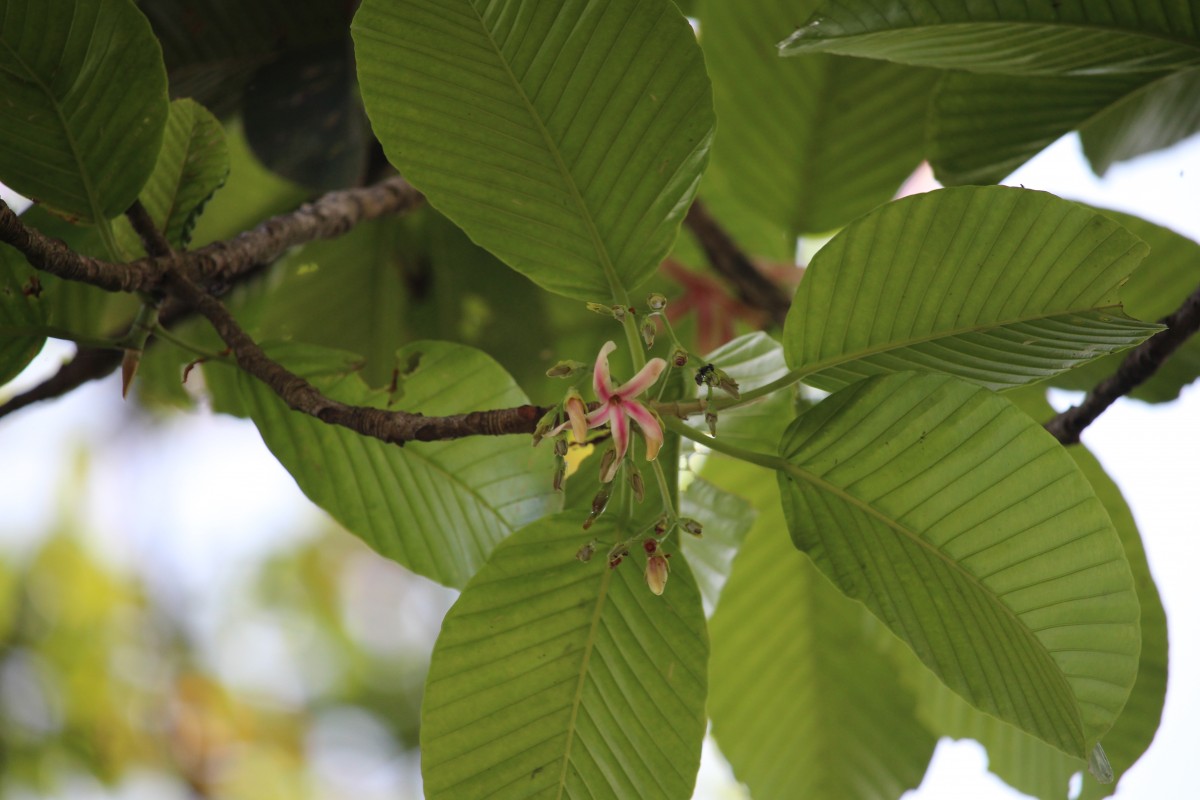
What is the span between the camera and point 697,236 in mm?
1057

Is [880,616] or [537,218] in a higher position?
[537,218]

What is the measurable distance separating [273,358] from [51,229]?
0.61ft

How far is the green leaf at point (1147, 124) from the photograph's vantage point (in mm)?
817

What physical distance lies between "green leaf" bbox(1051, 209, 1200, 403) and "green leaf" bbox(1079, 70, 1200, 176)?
83mm

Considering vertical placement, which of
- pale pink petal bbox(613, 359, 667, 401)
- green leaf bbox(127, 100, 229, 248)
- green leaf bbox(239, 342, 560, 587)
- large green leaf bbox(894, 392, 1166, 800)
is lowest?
large green leaf bbox(894, 392, 1166, 800)

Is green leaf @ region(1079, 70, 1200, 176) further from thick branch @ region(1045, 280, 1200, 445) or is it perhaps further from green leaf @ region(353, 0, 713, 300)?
green leaf @ region(353, 0, 713, 300)

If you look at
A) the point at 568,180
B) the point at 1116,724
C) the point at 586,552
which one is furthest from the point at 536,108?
the point at 1116,724

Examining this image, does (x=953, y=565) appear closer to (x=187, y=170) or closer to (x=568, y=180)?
(x=568, y=180)

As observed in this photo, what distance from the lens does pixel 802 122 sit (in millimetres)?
978

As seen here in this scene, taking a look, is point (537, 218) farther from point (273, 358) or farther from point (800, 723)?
point (800, 723)

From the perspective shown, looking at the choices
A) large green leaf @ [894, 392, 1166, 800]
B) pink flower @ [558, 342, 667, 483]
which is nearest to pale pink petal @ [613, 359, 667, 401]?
pink flower @ [558, 342, 667, 483]

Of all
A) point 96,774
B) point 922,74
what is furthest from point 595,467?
point 96,774

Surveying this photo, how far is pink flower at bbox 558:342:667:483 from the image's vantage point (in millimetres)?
458

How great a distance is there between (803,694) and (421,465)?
0.56 metres
